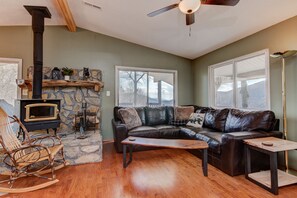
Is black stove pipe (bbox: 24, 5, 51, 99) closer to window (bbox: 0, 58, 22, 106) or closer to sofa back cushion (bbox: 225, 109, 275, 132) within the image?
window (bbox: 0, 58, 22, 106)

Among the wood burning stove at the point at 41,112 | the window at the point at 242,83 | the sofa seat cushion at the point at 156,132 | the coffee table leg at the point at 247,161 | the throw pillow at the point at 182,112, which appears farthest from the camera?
the throw pillow at the point at 182,112

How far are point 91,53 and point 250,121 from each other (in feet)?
12.7

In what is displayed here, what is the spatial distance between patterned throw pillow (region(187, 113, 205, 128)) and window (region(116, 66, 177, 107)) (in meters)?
1.20

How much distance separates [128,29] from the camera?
12.4 feet

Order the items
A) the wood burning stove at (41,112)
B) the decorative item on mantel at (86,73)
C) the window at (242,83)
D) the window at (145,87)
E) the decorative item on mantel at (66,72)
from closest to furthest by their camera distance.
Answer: the wood burning stove at (41,112), the window at (242,83), the decorative item on mantel at (66,72), the decorative item on mantel at (86,73), the window at (145,87)

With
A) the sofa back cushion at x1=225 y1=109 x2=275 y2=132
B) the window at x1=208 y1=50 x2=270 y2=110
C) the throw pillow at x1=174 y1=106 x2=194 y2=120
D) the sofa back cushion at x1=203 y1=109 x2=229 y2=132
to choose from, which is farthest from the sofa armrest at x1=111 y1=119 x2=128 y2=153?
the window at x1=208 y1=50 x2=270 y2=110

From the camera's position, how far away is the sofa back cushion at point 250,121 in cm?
259

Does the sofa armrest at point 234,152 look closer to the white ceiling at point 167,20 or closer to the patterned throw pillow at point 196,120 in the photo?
the patterned throw pillow at point 196,120

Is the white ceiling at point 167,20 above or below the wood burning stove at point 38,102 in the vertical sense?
above

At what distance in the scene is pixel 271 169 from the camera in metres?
1.93

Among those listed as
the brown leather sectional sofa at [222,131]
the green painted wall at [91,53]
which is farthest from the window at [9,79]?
the brown leather sectional sofa at [222,131]

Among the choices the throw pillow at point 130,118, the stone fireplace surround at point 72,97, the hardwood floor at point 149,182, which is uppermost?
the stone fireplace surround at point 72,97

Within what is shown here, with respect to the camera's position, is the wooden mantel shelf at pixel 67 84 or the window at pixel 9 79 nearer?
the wooden mantel shelf at pixel 67 84

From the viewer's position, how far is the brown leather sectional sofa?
235 centimetres
